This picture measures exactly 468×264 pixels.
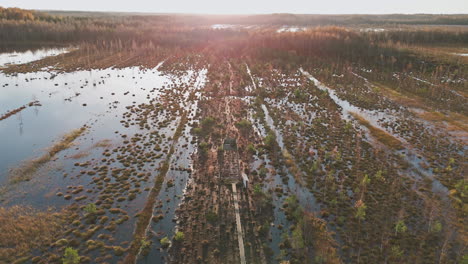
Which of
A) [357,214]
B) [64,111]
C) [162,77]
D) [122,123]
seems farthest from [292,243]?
[162,77]

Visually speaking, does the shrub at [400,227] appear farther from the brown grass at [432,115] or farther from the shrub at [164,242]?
the brown grass at [432,115]

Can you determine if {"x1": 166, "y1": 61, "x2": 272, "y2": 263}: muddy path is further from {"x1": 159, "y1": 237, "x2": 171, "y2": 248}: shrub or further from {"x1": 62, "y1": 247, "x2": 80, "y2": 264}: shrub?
{"x1": 62, "y1": 247, "x2": 80, "y2": 264}: shrub

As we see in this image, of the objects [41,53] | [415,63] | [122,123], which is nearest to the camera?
[122,123]

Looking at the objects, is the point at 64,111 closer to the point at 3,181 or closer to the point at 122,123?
the point at 122,123

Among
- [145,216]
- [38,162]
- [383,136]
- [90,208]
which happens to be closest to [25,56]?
[38,162]

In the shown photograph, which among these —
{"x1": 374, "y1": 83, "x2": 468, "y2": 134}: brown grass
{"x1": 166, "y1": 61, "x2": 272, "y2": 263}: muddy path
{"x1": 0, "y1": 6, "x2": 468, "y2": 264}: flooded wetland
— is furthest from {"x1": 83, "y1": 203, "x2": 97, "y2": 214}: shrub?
{"x1": 374, "y1": 83, "x2": 468, "y2": 134}: brown grass

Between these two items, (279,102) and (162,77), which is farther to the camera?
(162,77)
